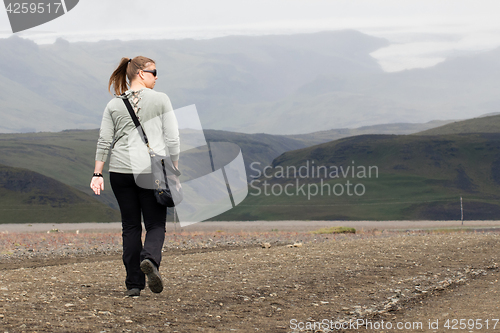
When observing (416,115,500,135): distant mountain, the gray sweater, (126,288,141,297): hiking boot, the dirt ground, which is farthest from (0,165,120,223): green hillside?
(416,115,500,135): distant mountain

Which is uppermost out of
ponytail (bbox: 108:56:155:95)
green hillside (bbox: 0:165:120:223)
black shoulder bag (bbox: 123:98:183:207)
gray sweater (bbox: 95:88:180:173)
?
ponytail (bbox: 108:56:155:95)

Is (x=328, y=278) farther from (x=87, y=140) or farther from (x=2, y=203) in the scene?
(x=87, y=140)

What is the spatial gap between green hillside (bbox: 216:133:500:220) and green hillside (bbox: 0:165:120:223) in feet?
61.1

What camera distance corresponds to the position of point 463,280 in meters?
8.20

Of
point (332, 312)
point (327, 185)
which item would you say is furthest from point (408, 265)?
point (327, 185)

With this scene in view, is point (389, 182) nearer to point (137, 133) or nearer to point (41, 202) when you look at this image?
point (41, 202)

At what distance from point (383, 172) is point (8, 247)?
103m

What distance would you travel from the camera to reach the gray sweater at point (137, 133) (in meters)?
5.37

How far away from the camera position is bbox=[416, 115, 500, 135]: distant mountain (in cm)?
13538

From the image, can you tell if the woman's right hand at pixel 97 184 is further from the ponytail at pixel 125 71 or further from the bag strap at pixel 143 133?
the ponytail at pixel 125 71

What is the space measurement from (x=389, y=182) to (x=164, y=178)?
340 ft

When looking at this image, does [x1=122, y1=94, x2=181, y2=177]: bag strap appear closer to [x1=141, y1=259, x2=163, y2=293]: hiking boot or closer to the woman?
the woman

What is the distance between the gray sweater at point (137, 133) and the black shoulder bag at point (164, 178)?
5 centimetres

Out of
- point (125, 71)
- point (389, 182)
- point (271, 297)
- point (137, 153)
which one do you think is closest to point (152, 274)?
point (137, 153)
